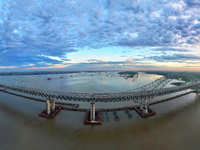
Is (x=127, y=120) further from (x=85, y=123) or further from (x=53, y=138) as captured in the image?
(x=53, y=138)

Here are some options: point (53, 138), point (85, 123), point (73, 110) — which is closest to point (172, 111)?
point (85, 123)

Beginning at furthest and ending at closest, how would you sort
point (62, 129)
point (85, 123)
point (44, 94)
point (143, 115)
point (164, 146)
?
point (44, 94) → point (143, 115) → point (85, 123) → point (62, 129) → point (164, 146)

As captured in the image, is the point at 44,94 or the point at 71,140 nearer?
the point at 71,140

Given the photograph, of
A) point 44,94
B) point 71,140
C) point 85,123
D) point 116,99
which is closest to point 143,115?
point 116,99

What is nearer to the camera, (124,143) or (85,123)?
(124,143)

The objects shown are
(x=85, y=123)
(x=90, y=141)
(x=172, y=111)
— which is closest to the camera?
(x=90, y=141)

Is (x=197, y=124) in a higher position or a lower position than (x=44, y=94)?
lower

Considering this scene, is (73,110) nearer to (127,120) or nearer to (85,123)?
(85,123)

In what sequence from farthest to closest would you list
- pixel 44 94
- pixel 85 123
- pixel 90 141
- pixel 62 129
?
pixel 44 94
pixel 85 123
pixel 62 129
pixel 90 141

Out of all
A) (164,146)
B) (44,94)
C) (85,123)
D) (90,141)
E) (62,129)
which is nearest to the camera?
(164,146)
